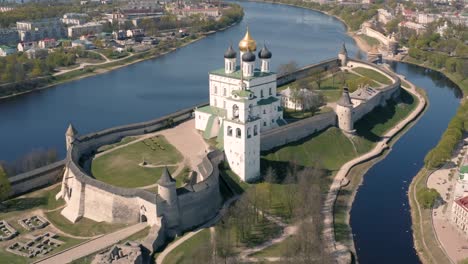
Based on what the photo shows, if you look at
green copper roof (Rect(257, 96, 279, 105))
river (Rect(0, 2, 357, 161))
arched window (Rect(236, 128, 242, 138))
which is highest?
arched window (Rect(236, 128, 242, 138))

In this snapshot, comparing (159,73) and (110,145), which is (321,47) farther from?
(110,145)

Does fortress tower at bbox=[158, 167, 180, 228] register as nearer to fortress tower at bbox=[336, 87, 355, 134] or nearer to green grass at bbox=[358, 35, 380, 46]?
fortress tower at bbox=[336, 87, 355, 134]

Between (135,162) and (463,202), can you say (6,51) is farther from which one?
(463,202)

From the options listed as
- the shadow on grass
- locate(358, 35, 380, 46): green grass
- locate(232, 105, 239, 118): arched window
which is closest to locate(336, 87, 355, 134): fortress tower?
the shadow on grass

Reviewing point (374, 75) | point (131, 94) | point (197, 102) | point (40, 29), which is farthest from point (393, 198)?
point (40, 29)

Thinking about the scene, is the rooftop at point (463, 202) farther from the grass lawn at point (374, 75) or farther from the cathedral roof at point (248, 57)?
the grass lawn at point (374, 75)

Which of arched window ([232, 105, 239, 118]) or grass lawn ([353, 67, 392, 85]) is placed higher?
arched window ([232, 105, 239, 118])

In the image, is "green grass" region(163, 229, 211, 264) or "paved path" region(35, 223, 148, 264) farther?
"green grass" region(163, 229, 211, 264)
